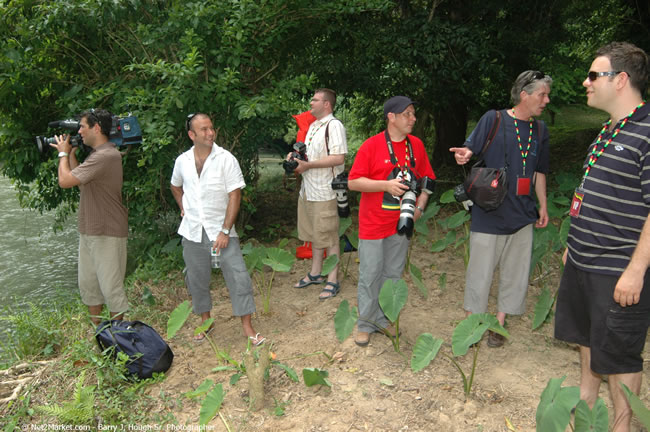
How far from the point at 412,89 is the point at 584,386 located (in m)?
4.92

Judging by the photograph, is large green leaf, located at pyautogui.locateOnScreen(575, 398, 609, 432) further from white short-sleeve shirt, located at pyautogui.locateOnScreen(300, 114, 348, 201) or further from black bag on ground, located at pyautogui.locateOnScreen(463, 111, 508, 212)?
white short-sleeve shirt, located at pyautogui.locateOnScreen(300, 114, 348, 201)

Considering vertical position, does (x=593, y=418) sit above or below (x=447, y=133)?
below

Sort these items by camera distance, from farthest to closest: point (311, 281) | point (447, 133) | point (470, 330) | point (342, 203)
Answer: point (447, 133) → point (311, 281) → point (342, 203) → point (470, 330)

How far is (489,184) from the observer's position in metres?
3.37

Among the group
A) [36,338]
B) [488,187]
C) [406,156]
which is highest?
[406,156]

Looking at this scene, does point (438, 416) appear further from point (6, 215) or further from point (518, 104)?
point (6, 215)

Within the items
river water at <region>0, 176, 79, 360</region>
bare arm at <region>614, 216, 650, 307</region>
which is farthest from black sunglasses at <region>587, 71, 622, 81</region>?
river water at <region>0, 176, 79, 360</region>

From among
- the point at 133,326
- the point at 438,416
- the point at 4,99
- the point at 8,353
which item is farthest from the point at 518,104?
the point at 4,99

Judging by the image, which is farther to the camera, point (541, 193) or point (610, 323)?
point (541, 193)

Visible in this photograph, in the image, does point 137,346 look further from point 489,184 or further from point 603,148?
point 603,148

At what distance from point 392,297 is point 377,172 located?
872mm

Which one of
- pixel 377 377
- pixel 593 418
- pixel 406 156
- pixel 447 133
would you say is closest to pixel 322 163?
pixel 406 156

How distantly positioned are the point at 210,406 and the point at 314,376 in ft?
2.15

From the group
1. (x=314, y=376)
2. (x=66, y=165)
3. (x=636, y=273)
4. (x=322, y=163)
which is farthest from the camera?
(x=322, y=163)
